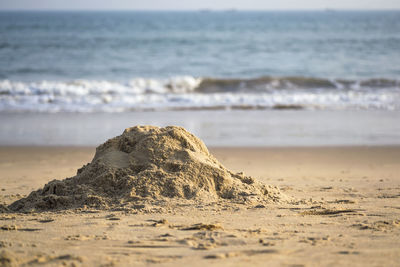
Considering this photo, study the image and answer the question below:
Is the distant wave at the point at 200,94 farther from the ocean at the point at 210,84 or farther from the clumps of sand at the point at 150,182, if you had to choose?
the clumps of sand at the point at 150,182

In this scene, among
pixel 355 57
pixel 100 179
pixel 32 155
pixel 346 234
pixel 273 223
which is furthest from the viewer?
pixel 355 57

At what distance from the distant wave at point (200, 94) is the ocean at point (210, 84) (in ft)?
0.11

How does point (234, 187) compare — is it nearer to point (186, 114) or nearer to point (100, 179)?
point (100, 179)

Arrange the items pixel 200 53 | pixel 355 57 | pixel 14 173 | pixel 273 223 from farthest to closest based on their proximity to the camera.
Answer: pixel 200 53 → pixel 355 57 → pixel 14 173 → pixel 273 223

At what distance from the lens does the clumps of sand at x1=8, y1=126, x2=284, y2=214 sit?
4941 millimetres

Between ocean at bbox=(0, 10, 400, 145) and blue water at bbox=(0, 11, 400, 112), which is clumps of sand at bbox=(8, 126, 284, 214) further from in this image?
blue water at bbox=(0, 11, 400, 112)

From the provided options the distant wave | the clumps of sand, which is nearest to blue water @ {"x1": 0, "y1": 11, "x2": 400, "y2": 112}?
the distant wave

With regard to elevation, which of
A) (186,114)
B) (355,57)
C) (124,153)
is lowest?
(124,153)

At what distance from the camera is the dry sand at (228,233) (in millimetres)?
3477

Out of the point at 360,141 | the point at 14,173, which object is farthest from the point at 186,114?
the point at 14,173

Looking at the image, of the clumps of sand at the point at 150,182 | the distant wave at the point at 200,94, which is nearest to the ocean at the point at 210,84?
the distant wave at the point at 200,94

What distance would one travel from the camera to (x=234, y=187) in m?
5.18

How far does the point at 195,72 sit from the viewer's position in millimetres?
22469

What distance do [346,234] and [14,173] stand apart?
17.4 ft
